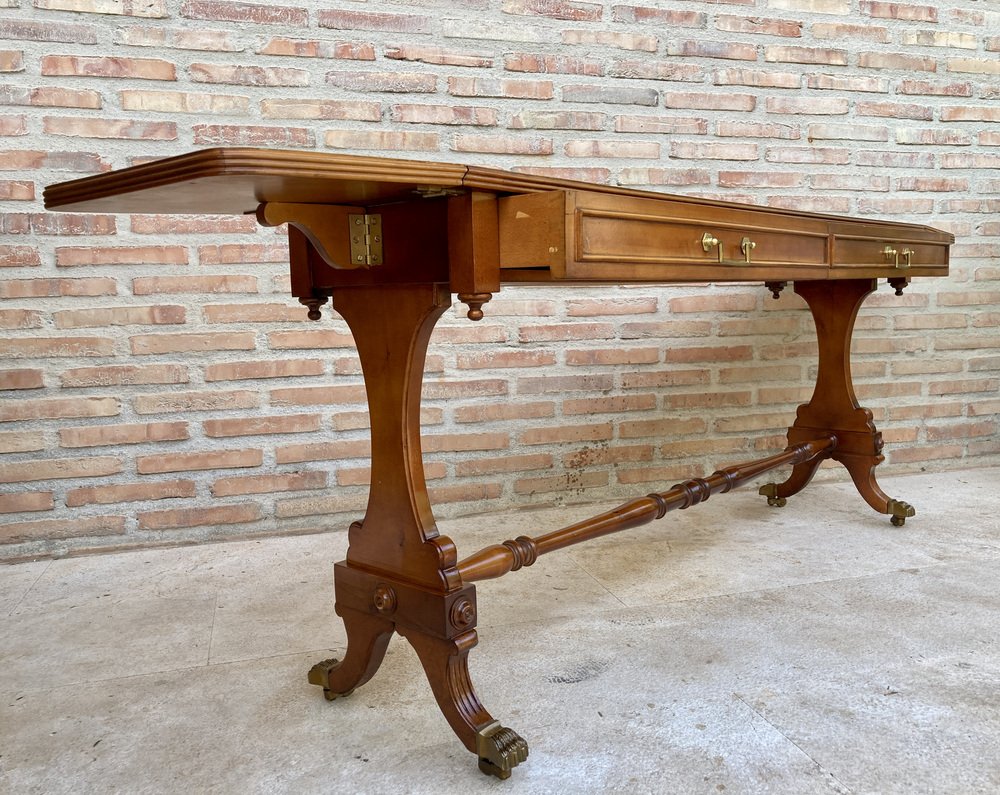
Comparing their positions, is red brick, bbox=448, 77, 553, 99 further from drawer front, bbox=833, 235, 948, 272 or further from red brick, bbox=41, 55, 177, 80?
drawer front, bbox=833, 235, 948, 272

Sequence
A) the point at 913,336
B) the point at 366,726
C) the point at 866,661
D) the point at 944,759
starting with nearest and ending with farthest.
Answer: the point at 944,759
the point at 366,726
the point at 866,661
the point at 913,336

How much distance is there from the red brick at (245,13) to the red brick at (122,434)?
1156 mm

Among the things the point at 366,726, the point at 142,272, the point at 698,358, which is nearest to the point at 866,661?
the point at 366,726

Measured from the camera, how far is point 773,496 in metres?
3.01

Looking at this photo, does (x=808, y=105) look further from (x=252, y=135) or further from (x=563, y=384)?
(x=252, y=135)

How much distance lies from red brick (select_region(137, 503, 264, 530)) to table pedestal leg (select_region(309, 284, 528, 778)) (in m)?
1.14

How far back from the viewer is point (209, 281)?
2.60 metres

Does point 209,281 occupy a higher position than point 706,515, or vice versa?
Result: point 209,281

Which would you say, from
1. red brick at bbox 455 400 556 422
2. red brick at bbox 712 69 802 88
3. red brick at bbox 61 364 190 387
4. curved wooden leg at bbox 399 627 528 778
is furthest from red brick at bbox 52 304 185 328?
red brick at bbox 712 69 802 88

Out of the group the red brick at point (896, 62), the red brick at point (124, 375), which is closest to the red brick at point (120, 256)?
the red brick at point (124, 375)

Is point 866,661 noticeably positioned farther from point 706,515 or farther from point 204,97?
point 204,97

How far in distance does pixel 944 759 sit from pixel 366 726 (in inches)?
38.1

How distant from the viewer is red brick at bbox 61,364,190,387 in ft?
8.31

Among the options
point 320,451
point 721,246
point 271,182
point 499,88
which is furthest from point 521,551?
Answer: point 499,88
